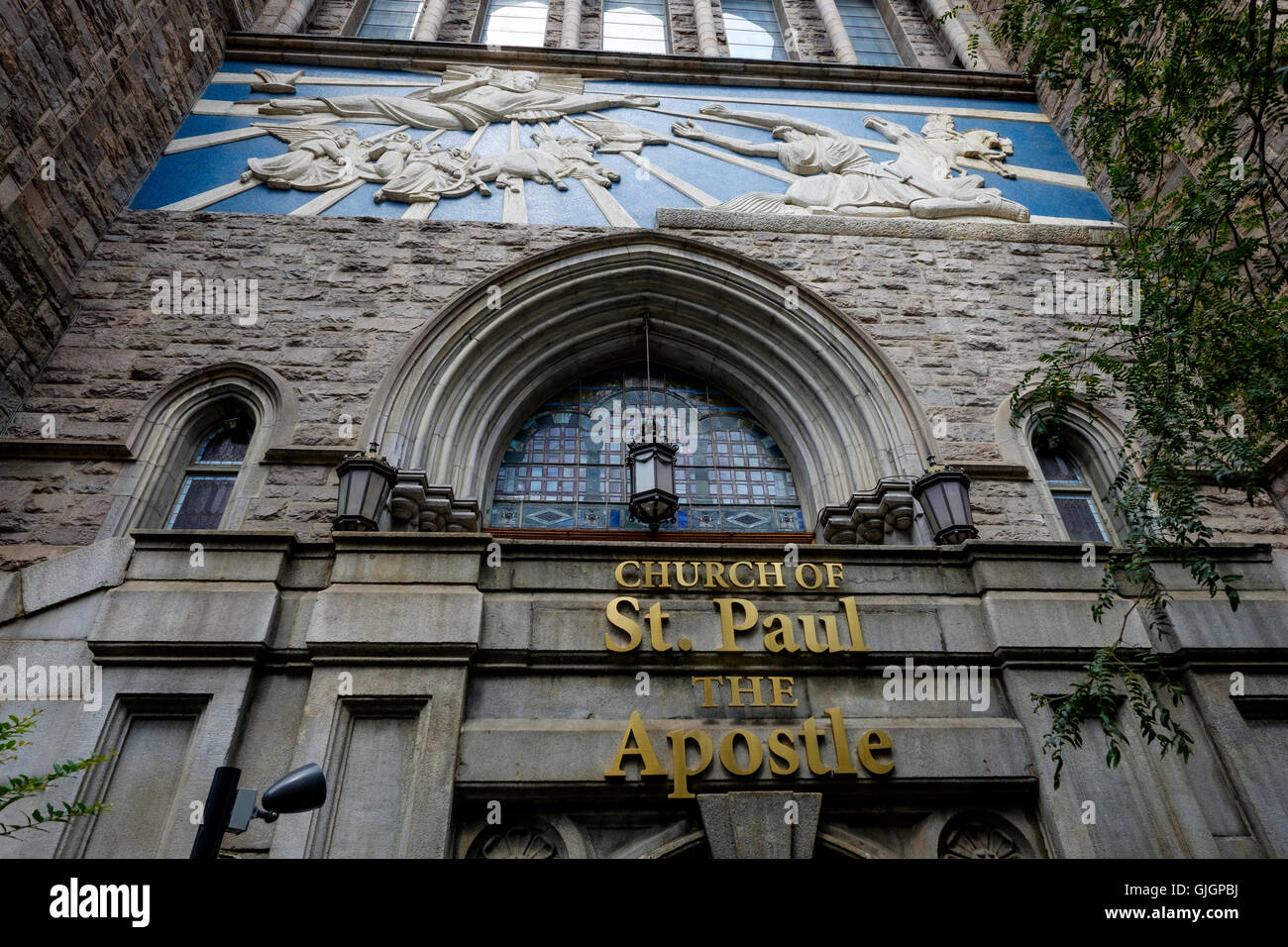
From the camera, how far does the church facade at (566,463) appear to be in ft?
17.6

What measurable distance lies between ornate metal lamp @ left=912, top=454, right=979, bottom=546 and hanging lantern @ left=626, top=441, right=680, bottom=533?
83.1 inches

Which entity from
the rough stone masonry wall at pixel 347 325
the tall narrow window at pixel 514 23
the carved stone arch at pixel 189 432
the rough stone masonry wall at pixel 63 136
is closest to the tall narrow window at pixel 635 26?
the tall narrow window at pixel 514 23

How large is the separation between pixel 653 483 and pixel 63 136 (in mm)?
7295

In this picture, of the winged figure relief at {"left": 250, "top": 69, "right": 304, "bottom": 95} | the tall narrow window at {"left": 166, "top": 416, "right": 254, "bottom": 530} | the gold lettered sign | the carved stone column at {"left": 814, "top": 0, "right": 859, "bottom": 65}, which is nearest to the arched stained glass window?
the gold lettered sign

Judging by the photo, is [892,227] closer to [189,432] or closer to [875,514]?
[875,514]

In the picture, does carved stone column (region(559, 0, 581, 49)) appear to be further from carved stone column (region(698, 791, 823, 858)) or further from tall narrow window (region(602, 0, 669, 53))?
carved stone column (region(698, 791, 823, 858))

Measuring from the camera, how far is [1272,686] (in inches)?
234

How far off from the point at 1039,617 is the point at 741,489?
3.28 metres

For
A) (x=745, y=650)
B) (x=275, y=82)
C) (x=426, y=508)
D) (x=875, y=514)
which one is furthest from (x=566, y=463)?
(x=275, y=82)

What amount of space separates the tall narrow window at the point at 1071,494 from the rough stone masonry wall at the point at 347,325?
1.65ft

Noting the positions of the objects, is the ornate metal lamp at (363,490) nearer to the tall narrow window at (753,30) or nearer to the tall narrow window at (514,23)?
the tall narrow window at (514,23)
